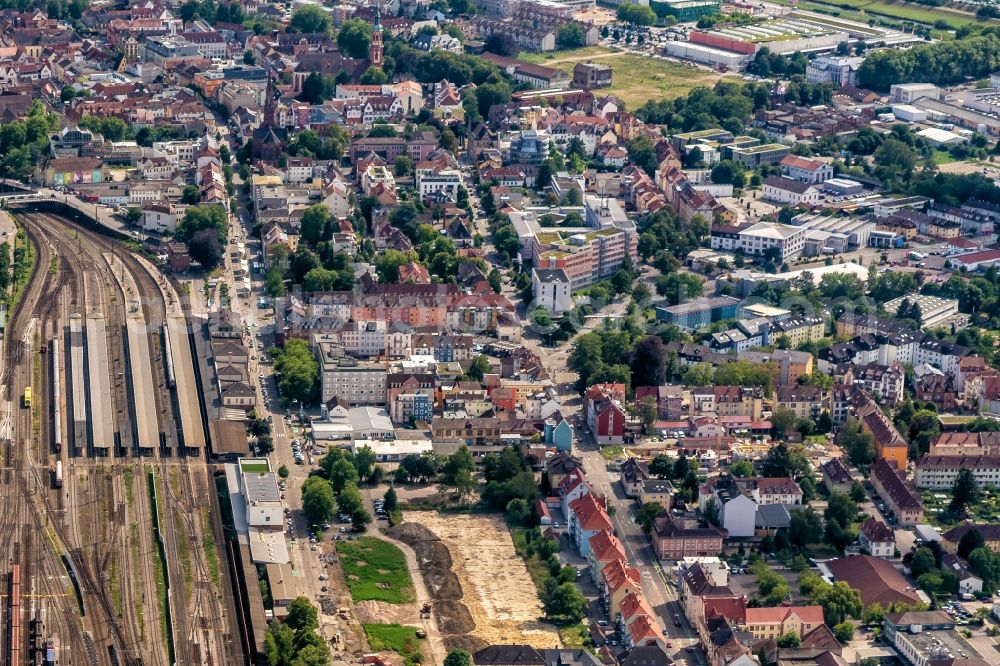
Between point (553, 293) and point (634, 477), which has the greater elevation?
point (553, 293)

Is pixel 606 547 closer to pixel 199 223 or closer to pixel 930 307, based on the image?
pixel 930 307

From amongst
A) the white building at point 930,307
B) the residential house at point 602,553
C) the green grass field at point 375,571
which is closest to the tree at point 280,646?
the green grass field at point 375,571

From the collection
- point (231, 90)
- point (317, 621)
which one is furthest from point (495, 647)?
point (231, 90)

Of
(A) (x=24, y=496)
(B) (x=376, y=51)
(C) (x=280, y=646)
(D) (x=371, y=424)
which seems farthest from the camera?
(B) (x=376, y=51)

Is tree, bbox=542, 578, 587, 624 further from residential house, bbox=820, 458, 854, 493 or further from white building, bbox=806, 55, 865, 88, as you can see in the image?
white building, bbox=806, 55, 865, 88

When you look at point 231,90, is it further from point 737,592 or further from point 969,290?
point 737,592

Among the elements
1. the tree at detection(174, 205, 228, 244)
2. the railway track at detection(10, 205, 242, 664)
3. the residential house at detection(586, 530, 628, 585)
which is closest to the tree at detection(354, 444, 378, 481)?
the railway track at detection(10, 205, 242, 664)

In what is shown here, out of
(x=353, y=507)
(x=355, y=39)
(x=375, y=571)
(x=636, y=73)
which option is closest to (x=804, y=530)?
(x=375, y=571)
